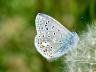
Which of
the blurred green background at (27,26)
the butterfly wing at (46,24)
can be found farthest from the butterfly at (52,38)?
the blurred green background at (27,26)

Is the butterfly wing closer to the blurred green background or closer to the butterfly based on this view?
the butterfly

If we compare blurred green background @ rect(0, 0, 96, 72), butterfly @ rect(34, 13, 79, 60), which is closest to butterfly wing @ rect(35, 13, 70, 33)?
butterfly @ rect(34, 13, 79, 60)

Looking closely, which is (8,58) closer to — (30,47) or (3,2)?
(30,47)

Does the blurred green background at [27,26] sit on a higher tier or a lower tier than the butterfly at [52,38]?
higher

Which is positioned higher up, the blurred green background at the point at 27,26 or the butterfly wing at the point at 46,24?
the blurred green background at the point at 27,26

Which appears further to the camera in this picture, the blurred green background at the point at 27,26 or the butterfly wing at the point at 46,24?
the blurred green background at the point at 27,26

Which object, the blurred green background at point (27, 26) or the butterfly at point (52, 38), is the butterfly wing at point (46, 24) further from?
the blurred green background at point (27, 26)

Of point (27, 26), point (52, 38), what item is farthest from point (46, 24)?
point (27, 26)

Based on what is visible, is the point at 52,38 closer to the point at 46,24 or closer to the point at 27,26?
the point at 46,24
